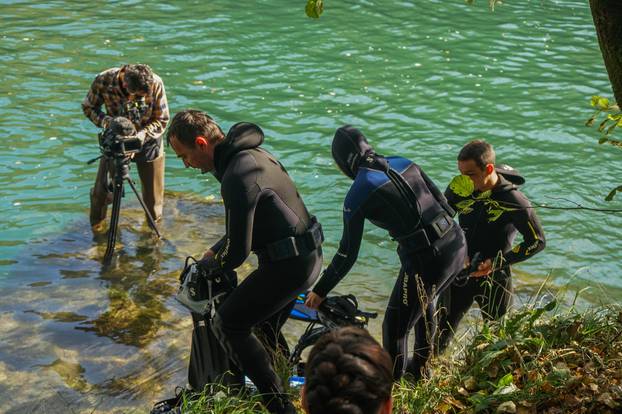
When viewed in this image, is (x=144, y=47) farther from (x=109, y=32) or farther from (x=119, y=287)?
(x=119, y=287)

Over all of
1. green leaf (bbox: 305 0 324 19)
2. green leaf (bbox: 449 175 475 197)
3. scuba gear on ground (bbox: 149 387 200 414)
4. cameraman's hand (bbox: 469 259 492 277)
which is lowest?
scuba gear on ground (bbox: 149 387 200 414)

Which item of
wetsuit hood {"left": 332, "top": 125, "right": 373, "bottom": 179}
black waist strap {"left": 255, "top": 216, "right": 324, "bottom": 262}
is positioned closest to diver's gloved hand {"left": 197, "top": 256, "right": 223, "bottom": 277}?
black waist strap {"left": 255, "top": 216, "right": 324, "bottom": 262}

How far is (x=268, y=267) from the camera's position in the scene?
198 inches

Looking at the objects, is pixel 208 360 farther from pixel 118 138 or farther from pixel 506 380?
pixel 118 138

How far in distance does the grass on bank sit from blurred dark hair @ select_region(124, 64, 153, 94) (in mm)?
3378

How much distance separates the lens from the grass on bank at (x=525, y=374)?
430cm

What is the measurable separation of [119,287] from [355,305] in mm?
2840

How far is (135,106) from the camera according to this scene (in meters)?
7.91

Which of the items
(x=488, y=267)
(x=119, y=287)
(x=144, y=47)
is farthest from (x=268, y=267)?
(x=144, y=47)

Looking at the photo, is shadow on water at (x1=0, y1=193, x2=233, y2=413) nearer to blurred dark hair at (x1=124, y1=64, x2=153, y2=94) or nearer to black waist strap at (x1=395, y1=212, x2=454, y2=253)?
blurred dark hair at (x1=124, y1=64, x2=153, y2=94)

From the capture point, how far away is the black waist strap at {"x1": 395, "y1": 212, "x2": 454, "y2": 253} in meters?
5.21

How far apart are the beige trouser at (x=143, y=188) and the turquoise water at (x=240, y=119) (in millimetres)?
251

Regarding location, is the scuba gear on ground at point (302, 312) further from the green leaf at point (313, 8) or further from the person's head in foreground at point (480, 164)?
the green leaf at point (313, 8)

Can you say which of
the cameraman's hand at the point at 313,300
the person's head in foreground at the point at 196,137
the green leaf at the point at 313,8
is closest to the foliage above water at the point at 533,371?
the cameraman's hand at the point at 313,300
